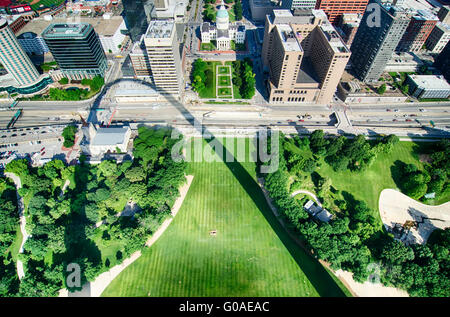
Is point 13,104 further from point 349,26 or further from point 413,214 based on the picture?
point 349,26

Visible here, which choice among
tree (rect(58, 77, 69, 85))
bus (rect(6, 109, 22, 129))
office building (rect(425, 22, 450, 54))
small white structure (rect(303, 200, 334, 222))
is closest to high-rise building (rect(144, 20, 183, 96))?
tree (rect(58, 77, 69, 85))

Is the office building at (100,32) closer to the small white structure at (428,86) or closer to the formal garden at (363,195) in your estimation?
the formal garden at (363,195)

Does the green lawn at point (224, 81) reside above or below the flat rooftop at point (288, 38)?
below

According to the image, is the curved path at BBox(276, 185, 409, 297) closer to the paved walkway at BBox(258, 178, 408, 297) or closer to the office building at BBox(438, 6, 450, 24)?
the paved walkway at BBox(258, 178, 408, 297)

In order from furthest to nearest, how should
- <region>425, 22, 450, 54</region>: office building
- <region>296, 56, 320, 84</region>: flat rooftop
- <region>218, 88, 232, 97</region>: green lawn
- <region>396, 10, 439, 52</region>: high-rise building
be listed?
<region>425, 22, 450, 54</region>: office building → <region>396, 10, 439, 52</region>: high-rise building → <region>218, 88, 232, 97</region>: green lawn → <region>296, 56, 320, 84</region>: flat rooftop

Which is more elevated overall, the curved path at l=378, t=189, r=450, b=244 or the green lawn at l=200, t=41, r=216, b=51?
the green lawn at l=200, t=41, r=216, b=51

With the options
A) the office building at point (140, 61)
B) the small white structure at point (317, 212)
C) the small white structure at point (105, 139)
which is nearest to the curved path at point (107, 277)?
the small white structure at point (105, 139)
